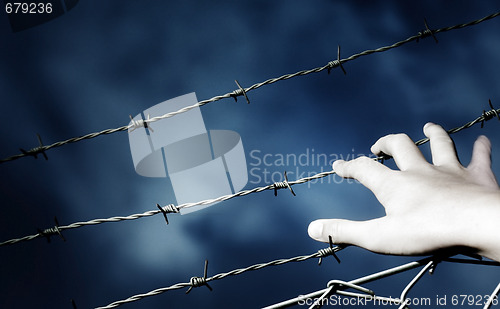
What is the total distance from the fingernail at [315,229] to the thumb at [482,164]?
81cm

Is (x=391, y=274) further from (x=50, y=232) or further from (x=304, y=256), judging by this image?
(x=50, y=232)

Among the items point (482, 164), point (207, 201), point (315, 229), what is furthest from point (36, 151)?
point (482, 164)

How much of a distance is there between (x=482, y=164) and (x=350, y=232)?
84cm

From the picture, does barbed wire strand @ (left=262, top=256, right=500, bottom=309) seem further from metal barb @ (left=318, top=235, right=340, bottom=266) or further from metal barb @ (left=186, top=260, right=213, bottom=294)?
metal barb @ (left=186, top=260, right=213, bottom=294)

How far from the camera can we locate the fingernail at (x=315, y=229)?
6.70 feet

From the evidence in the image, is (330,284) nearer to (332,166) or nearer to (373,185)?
(373,185)

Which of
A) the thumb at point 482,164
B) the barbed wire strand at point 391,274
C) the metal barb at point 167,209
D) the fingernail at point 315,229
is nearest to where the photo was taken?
the barbed wire strand at point 391,274

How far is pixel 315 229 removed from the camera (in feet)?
6.76

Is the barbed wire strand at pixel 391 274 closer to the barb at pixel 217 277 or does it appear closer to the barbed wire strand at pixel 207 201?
the barb at pixel 217 277

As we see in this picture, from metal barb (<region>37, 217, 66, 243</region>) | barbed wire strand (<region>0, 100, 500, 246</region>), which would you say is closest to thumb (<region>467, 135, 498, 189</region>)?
barbed wire strand (<region>0, 100, 500, 246</region>)

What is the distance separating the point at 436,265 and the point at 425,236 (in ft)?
0.75

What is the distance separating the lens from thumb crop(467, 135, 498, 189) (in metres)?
1.91

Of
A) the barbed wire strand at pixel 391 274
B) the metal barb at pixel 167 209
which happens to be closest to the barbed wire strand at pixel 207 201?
the metal barb at pixel 167 209

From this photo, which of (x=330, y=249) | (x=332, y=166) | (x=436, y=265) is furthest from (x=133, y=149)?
(x=436, y=265)
